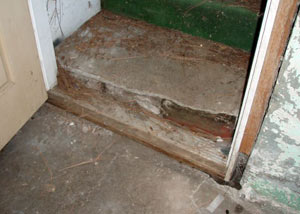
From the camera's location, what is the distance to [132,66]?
2.64 metres

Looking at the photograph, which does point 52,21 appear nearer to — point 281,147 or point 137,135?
point 137,135

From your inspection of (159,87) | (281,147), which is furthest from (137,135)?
(281,147)

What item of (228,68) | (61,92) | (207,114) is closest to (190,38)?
(228,68)

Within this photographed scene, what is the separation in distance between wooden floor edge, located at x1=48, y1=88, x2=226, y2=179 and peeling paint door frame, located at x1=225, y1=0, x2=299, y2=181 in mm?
297

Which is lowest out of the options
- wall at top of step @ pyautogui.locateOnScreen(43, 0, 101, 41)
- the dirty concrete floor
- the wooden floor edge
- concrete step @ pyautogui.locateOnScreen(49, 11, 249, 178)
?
the dirty concrete floor

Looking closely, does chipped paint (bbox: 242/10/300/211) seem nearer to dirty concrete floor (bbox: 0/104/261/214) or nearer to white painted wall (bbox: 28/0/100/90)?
dirty concrete floor (bbox: 0/104/261/214)

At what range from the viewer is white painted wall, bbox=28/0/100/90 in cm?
232

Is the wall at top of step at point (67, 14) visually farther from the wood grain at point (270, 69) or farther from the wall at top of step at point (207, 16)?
the wood grain at point (270, 69)

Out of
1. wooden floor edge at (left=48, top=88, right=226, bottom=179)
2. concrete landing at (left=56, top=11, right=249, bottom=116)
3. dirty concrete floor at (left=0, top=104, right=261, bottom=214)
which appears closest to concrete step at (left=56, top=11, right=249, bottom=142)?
concrete landing at (left=56, top=11, right=249, bottom=116)

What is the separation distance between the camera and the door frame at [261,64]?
4.89 feet

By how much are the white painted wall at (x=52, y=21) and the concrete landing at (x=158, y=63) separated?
0.27 feet

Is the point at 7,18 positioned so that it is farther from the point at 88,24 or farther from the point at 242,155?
the point at 242,155

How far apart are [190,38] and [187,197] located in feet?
4.33

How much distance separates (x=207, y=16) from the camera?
2.75 m
